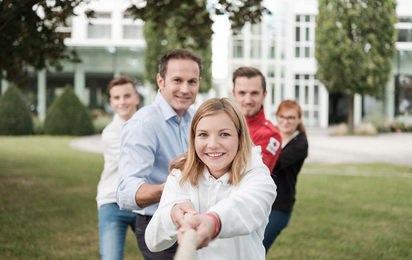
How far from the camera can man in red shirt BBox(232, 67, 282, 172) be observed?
3.17 m

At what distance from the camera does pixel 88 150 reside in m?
17.6

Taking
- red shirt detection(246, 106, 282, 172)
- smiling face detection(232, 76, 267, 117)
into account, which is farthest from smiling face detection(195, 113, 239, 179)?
smiling face detection(232, 76, 267, 117)

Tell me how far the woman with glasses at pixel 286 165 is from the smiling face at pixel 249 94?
737mm

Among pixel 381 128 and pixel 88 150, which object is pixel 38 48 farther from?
pixel 381 128

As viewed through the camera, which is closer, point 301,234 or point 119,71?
point 301,234

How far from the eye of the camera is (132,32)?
31.9 meters

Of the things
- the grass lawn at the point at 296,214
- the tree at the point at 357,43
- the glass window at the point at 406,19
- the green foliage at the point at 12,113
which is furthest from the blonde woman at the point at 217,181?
the glass window at the point at 406,19

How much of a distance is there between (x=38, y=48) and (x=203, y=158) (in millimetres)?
6774

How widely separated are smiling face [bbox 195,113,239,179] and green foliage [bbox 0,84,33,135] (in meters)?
23.9

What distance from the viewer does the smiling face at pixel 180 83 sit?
9.21 ft

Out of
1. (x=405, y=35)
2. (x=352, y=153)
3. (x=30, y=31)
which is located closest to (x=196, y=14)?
(x=30, y=31)

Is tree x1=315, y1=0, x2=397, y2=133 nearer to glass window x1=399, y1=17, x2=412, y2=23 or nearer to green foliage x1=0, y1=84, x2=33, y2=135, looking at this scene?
glass window x1=399, y1=17, x2=412, y2=23

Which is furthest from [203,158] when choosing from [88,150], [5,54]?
[88,150]

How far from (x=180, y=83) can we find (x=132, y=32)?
30.3 meters
